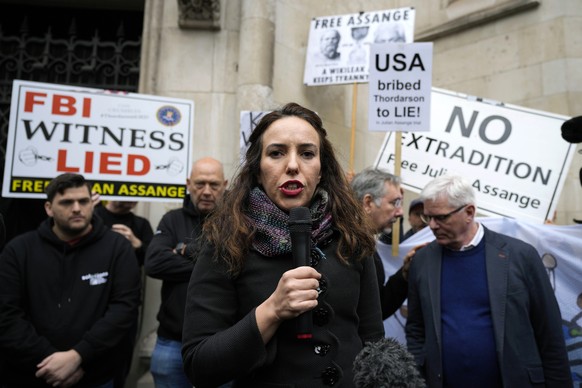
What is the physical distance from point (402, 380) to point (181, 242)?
2.51 meters

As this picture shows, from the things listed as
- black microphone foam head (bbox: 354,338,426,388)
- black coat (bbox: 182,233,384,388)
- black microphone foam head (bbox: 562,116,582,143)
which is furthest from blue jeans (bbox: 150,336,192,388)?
black microphone foam head (bbox: 562,116,582,143)

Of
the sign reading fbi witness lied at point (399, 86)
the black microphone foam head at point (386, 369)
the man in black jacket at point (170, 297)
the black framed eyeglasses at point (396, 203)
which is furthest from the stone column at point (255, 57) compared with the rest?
the black microphone foam head at point (386, 369)

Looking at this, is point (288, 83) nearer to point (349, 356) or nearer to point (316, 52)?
point (316, 52)

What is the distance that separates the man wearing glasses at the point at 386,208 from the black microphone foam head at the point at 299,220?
1.77 meters

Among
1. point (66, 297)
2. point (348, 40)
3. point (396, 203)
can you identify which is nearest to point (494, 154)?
point (396, 203)

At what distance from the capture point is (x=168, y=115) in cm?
420

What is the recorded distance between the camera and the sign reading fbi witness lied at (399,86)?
389cm

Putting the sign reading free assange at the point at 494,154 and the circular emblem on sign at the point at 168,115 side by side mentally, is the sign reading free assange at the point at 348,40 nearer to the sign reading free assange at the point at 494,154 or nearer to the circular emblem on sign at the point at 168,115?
the sign reading free assange at the point at 494,154

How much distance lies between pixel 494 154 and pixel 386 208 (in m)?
1.75

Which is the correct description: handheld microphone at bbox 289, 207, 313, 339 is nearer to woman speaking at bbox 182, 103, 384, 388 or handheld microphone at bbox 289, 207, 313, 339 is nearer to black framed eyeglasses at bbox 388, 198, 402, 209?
woman speaking at bbox 182, 103, 384, 388

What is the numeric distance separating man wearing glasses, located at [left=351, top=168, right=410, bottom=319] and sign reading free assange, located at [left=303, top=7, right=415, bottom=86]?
2081mm

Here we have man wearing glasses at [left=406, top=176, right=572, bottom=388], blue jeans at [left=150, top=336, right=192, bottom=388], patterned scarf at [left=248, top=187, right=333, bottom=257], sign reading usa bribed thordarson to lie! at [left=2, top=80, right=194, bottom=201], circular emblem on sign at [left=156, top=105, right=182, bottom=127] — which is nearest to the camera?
patterned scarf at [left=248, top=187, right=333, bottom=257]

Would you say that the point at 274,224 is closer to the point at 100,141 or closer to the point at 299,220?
the point at 299,220

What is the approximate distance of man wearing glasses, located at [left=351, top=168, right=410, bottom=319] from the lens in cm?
312
